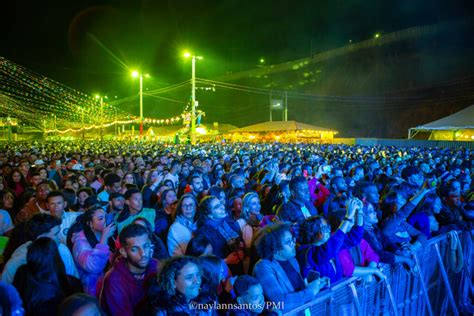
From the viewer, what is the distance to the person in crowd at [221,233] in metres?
3.33

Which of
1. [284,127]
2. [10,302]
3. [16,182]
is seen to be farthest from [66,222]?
[284,127]

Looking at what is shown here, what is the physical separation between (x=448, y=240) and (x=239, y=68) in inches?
3024

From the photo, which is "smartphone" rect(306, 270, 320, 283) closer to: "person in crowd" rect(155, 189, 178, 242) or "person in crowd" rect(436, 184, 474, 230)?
"person in crowd" rect(155, 189, 178, 242)

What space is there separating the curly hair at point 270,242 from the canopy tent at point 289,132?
118 ft

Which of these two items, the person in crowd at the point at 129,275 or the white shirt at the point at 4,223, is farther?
the white shirt at the point at 4,223

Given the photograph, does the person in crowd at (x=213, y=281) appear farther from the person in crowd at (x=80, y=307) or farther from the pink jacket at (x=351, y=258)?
the pink jacket at (x=351, y=258)

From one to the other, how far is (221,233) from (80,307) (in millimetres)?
1929

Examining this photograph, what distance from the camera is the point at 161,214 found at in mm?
4711

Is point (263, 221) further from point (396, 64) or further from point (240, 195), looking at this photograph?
point (396, 64)

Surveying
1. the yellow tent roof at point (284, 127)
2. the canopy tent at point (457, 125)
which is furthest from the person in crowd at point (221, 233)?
the yellow tent roof at point (284, 127)

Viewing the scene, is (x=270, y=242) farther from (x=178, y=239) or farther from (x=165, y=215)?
(x=165, y=215)

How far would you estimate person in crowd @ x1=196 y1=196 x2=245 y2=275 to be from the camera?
10.9ft

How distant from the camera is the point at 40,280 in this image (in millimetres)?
2332

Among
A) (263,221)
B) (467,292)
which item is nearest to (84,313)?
(263,221)
